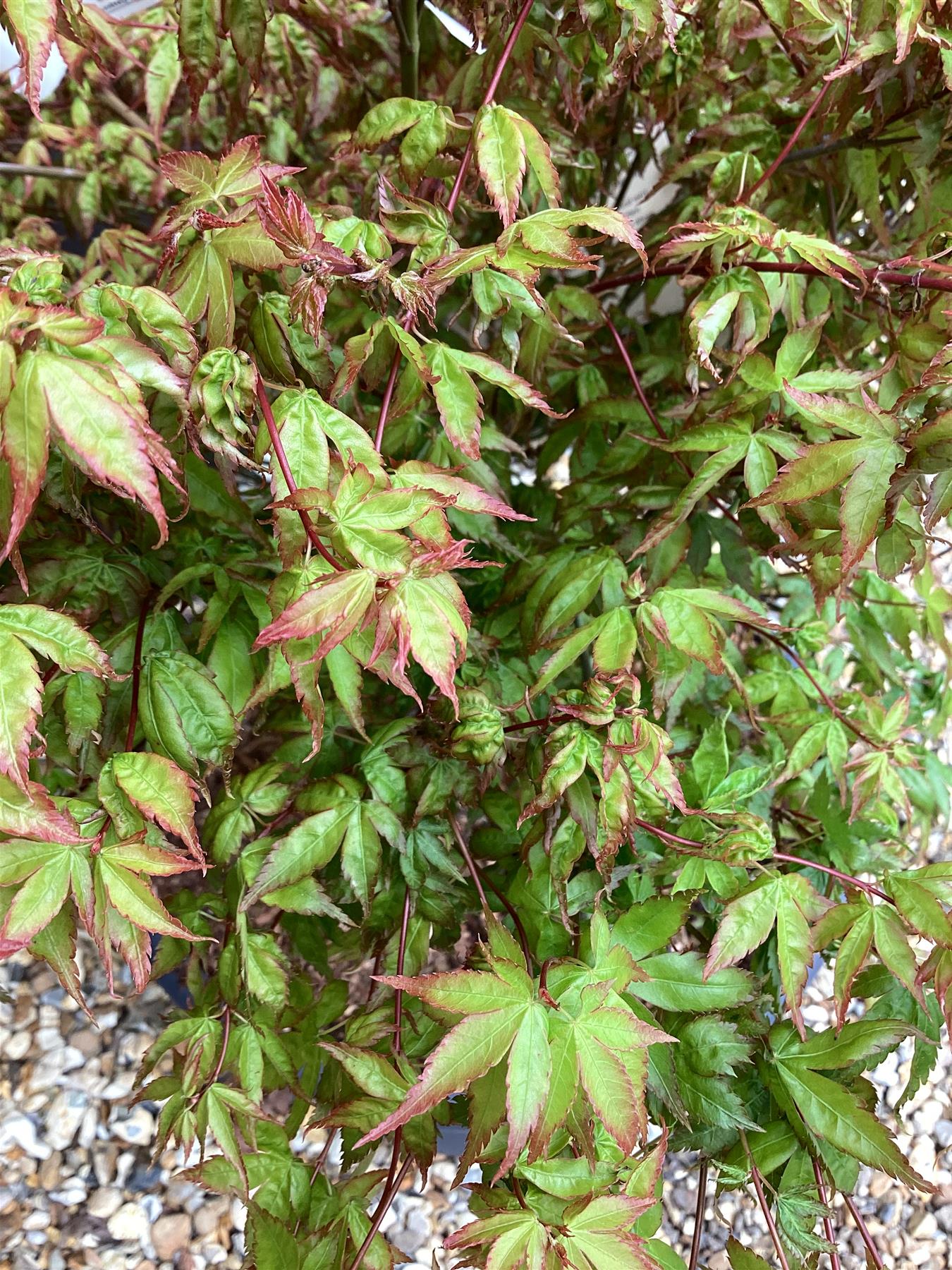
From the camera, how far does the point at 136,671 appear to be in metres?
0.76

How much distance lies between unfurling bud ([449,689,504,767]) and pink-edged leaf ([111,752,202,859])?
0.21m

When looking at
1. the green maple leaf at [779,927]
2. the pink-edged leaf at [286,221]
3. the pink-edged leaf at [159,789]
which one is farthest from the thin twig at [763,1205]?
the pink-edged leaf at [286,221]

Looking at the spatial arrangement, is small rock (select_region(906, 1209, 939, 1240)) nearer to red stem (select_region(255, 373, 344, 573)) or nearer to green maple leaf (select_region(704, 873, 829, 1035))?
green maple leaf (select_region(704, 873, 829, 1035))

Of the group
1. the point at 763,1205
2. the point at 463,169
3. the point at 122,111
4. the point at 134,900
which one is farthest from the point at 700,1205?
the point at 122,111

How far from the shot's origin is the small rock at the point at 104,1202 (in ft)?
4.15

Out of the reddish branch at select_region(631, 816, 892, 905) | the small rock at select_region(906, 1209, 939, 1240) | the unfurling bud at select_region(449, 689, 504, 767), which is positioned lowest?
the small rock at select_region(906, 1209, 939, 1240)

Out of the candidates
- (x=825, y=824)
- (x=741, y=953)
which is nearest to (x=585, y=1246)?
(x=741, y=953)

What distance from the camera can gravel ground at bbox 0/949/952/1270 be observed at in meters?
1.25

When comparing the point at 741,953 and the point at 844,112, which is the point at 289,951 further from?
the point at 844,112

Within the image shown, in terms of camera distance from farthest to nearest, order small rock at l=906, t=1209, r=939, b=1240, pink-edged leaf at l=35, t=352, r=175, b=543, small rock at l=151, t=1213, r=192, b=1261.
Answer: small rock at l=906, t=1209, r=939, b=1240, small rock at l=151, t=1213, r=192, b=1261, pink-edged leaf at l=35, t=352, r=175, b=543

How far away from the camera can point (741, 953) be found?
2.40ft

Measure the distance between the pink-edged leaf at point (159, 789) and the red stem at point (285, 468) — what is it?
20 cm

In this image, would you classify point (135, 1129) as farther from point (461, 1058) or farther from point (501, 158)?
point (501, 158)

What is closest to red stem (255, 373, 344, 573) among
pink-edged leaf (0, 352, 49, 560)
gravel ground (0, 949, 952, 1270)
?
pink-edged leaf (0, 352, 49, 560)
